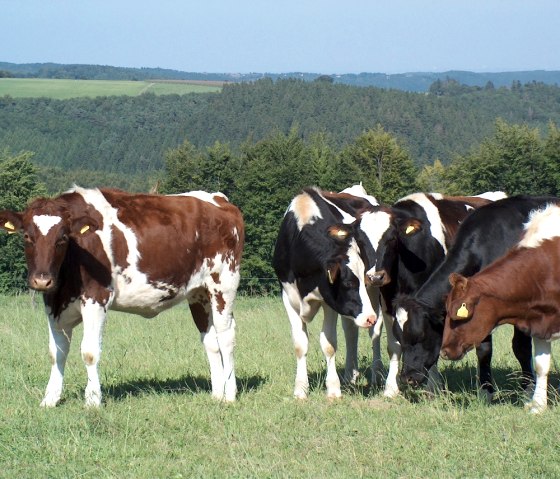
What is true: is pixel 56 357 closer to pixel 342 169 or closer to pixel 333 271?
pixel 333 271

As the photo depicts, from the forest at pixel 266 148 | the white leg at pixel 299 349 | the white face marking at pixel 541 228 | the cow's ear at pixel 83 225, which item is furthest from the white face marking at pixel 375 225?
the forest at pixel 266 148

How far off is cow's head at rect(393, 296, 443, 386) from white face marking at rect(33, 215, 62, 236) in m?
3.65

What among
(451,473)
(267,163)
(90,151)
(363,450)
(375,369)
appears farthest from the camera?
(90,151)

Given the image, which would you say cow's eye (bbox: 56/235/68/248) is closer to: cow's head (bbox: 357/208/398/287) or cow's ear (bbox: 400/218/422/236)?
cow's head (bbox: 357/208/398/287)

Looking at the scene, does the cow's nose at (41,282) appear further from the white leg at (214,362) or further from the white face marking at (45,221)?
the white leg at (214,362)

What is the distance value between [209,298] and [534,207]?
3746mm

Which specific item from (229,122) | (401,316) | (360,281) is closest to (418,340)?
(401,316)

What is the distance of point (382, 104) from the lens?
174 metres

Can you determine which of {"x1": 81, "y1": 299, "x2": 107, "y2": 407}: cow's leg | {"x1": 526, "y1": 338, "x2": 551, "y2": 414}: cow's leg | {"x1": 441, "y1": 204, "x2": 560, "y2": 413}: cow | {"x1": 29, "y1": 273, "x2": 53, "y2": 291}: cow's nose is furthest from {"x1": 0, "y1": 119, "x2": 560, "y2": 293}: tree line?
{"x1": 441, "y1": 204, "x2": 560, "y2": 413}: cow

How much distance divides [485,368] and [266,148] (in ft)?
191

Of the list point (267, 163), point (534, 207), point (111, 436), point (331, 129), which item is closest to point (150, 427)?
point (111, 436)

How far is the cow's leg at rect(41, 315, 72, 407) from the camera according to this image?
367 inches

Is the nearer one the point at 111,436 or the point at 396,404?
the point at 111,436

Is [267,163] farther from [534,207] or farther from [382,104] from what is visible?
[382,104]
